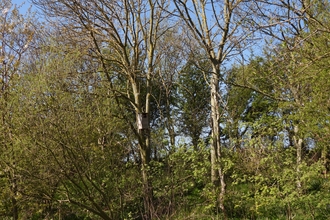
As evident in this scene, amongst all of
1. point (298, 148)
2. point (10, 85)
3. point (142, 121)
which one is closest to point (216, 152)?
point (298, 148)

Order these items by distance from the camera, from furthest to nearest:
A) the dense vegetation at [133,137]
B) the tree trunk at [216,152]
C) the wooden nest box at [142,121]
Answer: the wooden nest box at [142,121] → the tree trunk at [216,152] → the dense vegetation at [133,137]

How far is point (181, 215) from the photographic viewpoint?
7.52 metres

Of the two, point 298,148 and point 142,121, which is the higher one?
point 142,121

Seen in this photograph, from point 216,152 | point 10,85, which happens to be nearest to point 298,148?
point 216,152

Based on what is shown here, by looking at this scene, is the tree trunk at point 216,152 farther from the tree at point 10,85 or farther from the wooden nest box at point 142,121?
the tree at point 10,85

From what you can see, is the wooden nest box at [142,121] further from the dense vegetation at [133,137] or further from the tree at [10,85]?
the tree at [10,85]

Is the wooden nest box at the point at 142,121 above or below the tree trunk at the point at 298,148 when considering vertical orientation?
above

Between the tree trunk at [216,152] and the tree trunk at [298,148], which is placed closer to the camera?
the tree trunk at [298,148]

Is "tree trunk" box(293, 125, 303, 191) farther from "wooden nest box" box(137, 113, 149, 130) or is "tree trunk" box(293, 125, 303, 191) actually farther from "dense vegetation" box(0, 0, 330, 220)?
"wooden nest box" box(137, 113, 149, 130)

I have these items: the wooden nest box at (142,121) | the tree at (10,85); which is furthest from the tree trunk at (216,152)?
the tree at (10,85)

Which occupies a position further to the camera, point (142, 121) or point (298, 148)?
point (142, 121)

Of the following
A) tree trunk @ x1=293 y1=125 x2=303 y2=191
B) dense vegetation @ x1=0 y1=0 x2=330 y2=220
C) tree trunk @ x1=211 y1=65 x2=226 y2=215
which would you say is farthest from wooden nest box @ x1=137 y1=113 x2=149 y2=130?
tree trunk @ x1=293 y1=125 x2=303 y2=191

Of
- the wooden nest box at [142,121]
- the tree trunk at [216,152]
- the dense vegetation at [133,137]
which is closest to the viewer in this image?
the dense vegetation at [133,137]

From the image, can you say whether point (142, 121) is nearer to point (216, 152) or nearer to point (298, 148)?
point (216, 152)
